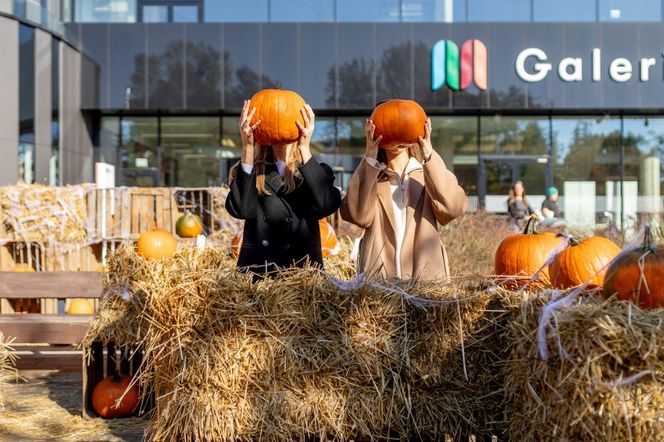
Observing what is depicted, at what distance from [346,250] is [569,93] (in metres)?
13.6

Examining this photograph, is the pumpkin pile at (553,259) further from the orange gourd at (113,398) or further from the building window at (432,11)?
the building window at (432,11)

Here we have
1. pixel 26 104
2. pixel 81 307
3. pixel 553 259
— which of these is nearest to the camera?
pixel 553 259

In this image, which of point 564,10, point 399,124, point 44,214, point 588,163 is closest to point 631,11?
point 564,10

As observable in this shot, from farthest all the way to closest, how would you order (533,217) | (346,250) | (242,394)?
(346,250) → (533,217) → (242,394)

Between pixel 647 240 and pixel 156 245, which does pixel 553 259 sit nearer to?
pixel 647 240

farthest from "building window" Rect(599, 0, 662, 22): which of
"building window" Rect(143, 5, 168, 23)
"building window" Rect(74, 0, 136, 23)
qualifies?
"building window" Rect(74, 0, 136, 23)

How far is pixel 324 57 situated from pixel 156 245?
12280mm

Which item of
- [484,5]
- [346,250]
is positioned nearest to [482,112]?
[484,5]

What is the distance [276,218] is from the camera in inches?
151

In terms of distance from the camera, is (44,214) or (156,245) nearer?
(156,245)

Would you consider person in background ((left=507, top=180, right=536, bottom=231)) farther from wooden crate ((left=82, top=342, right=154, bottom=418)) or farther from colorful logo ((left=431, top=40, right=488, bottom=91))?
wooden crate ((left=82, top=342, right=154, bottom=418))

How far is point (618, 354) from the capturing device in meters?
2.38

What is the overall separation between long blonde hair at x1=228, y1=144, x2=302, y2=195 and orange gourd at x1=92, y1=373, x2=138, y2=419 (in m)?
2.26

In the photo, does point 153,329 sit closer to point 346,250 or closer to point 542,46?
point 346,250
